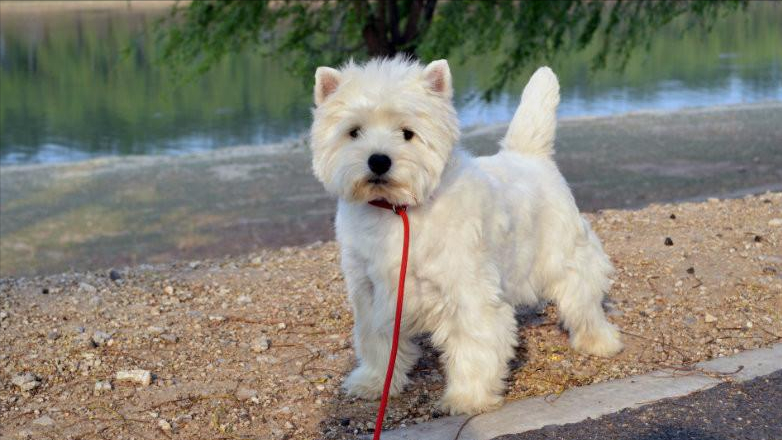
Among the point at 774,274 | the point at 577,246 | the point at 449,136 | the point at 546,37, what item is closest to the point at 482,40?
the point at 546,37

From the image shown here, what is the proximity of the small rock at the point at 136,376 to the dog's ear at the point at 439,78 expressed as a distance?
2.10 meters

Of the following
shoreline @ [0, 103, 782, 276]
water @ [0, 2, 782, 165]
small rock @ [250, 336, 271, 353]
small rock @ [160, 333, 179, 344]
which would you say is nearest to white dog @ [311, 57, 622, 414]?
small rock @ [250, 336, 271, 353]

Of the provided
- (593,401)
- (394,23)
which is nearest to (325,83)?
(593,401)

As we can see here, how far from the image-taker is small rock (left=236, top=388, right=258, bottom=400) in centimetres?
513

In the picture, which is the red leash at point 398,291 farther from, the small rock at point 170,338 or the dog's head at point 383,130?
the small rock at point 170,338

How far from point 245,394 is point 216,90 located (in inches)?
951

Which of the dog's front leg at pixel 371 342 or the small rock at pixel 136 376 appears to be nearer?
the dog's front leg at pixel 371 342

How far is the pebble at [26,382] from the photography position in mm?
5164

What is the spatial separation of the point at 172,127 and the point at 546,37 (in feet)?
38.6

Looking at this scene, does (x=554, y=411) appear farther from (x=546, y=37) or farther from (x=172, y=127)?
(x=172, y=127)

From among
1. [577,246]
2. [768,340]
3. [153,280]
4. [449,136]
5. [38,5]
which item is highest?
[449,136]

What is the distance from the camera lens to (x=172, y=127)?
2273 centimetres

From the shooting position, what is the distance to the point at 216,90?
28.5 m

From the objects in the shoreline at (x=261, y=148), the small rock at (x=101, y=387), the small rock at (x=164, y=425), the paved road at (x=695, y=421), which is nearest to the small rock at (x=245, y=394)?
the small rock at (x=164, y=425)
